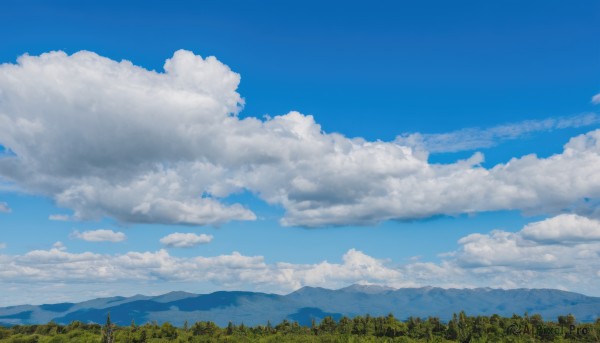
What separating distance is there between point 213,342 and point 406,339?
7400cm

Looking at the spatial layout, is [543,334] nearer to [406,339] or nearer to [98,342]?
[406,339]

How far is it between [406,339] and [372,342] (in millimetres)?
13362

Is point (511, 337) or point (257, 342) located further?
point (257, 342)

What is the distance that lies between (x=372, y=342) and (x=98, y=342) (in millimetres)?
102845

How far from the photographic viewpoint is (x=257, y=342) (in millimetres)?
198250

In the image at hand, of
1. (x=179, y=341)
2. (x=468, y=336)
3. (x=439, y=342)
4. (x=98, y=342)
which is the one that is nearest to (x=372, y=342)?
(x=439, y=342)

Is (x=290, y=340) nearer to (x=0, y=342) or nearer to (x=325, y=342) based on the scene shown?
(x=325, y=342)

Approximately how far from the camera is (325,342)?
19850cm

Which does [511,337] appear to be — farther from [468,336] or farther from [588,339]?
[588,339]

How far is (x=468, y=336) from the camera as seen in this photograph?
649 feet

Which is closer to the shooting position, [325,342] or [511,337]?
[511,337]

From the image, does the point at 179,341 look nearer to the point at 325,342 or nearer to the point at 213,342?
the point at 213,342

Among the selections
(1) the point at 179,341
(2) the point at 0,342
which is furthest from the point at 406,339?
(2) the point at 0,342

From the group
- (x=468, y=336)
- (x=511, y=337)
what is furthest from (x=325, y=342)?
(x=511, y=337)
